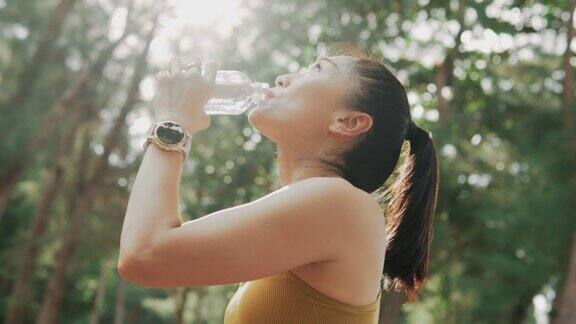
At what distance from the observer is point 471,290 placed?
17.8 metres

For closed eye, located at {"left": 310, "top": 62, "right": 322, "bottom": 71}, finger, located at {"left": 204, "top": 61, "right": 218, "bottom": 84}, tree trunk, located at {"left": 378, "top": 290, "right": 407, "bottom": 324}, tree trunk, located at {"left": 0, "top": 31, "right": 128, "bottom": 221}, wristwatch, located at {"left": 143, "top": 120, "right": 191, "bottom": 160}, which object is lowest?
tree trunk, located at {"left": 378, "top": 290, "right": 407, "bottom": 324}

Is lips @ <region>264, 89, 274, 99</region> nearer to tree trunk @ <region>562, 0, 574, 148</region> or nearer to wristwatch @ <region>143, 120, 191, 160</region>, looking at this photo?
wristwatch @ <region>143, 120, 191, 160</region>

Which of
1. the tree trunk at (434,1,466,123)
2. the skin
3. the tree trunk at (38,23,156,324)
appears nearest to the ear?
the skin

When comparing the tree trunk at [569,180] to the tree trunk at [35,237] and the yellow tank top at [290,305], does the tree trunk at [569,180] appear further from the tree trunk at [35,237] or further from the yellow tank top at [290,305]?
the tree trunk at [35,237]

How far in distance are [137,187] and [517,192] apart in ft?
50.2

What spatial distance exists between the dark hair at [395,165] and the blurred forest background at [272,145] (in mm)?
10189

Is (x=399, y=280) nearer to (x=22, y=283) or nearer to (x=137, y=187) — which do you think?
(x=137, y=187)

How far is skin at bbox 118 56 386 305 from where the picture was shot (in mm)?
1589

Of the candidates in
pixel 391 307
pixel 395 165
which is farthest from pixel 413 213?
pixel 391 307

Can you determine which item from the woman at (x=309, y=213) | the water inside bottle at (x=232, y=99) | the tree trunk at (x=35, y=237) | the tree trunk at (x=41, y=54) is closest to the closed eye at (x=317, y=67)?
the woman at (x=309, y=213)

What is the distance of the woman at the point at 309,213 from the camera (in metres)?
1.60

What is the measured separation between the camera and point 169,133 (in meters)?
1.81

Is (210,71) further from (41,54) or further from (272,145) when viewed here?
(41,54)

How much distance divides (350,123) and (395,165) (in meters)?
0.22
